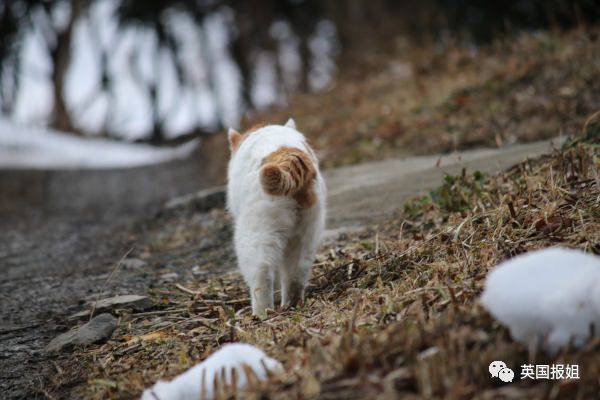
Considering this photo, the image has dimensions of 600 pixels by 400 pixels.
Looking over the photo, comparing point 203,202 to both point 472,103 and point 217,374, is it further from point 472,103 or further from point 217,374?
point 217,374

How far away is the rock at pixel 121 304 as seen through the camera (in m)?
3.82

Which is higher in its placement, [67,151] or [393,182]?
[67,151]

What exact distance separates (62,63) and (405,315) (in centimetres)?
1770

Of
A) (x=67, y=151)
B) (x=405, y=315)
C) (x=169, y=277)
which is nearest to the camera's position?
(x=405, y=315)

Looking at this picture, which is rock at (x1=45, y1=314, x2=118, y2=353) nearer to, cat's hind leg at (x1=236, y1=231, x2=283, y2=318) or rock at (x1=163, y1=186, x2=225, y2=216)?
cat's hind leg at (x1=236, y1=231, x2=283, y2=318)

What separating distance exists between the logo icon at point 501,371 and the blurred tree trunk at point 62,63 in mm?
17602

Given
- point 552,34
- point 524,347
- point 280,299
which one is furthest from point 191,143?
point 524,347

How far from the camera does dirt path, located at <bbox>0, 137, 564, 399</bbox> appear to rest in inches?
143

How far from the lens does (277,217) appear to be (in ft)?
11.1

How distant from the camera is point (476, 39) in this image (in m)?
11.9

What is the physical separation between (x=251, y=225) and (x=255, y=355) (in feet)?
3.86

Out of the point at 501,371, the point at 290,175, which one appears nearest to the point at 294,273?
the point at 290,175

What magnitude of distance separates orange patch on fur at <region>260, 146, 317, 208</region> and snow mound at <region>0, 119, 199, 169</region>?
11.3 m

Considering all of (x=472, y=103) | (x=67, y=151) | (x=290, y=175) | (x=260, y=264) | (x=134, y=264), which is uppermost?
(x=67, y=151)
